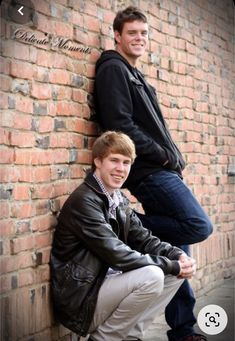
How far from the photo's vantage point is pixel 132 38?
425 cm

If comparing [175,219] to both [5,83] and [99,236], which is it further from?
[5,83]

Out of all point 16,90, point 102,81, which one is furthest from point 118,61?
point 16,90

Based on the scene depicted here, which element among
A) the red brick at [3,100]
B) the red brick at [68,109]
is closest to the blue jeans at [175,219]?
the red brick at [68,109]

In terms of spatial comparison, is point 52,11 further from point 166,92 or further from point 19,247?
point 166,92

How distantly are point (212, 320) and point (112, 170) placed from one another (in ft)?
5.31

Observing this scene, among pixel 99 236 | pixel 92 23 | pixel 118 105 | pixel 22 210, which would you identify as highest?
pixel 92 23

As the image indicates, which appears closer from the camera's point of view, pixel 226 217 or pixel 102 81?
pixel 102 81

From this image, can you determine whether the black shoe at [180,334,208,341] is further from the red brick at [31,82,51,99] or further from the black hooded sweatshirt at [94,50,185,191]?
the red brick at [31,82,51,99]

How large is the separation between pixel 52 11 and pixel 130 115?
73cm

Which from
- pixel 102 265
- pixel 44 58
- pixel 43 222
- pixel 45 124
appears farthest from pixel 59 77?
pixel 102 265

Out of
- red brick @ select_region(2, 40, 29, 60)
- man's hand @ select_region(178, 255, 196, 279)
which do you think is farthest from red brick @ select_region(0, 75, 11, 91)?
man's hand @ select_region(178, 255, 196, 279)

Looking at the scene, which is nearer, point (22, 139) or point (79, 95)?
point (22, 139)

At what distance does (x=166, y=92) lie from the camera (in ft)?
17.8

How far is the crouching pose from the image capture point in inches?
142
